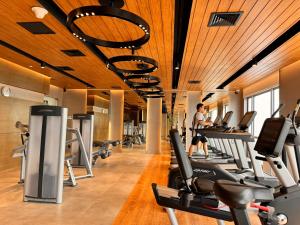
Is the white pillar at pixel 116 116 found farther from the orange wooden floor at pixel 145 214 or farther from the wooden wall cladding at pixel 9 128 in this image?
the orange wooden floor at pixel 145 214

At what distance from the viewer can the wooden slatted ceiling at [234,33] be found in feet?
12.2

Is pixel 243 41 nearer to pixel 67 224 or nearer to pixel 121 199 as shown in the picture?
pixel 121 199

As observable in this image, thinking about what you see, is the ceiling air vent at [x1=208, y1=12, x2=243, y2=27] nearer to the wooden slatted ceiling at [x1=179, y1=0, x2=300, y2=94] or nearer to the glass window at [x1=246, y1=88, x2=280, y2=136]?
the wooden slatted ceiling at [x1=179, y1=0, x2=300, y2=94]

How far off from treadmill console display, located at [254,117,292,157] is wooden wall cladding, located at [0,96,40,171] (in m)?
6.35

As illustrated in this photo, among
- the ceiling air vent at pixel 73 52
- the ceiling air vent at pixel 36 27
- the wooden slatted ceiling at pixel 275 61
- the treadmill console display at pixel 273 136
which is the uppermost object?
the ceiling air vent at pixel 36 27

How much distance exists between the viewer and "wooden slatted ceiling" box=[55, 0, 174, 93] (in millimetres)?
3775

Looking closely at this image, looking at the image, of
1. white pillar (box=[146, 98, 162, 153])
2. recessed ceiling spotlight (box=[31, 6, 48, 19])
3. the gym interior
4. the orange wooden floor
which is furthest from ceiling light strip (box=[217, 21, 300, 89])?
white pillar (box=[146, 98, 162, 153])

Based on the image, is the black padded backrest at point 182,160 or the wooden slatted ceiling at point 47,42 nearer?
the black padded backrest at point 182,160

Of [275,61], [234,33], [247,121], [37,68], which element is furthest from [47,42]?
[275,61]

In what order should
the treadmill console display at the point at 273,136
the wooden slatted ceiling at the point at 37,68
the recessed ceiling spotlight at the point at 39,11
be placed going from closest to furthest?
A: the treadmill console display at the point at 273,136 → the recessed ceiling spotlight at the point at 39,11 → the wooden slatted ceiling at the point at 37,68

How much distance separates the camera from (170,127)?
19.1 feet

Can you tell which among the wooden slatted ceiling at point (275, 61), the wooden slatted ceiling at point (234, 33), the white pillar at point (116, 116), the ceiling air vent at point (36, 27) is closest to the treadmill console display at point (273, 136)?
the wooden slatted ceiling at point (234, 33)

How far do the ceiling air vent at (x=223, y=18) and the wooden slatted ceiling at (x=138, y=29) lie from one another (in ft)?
1.93

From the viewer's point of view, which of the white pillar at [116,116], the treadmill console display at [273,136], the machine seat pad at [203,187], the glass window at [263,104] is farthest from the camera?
the white pillar at [116,116]
